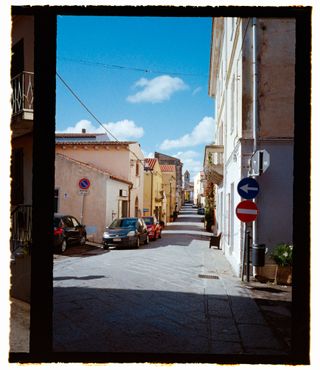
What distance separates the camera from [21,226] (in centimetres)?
747

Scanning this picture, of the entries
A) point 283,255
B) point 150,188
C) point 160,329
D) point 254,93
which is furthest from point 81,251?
point 150,188

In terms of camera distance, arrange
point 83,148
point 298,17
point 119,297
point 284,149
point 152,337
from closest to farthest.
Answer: point 298,17 → point 152,337 → point 119,297 → point 284,149 → point 83,148

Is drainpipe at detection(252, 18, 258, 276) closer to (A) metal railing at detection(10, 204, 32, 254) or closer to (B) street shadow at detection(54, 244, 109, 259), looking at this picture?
(A) metal railing at detection(10, 204, 32, 254)

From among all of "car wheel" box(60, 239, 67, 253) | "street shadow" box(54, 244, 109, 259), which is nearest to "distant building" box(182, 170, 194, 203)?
"street shadow" box(54, 244, 109, 259)

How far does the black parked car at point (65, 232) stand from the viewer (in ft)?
48.2

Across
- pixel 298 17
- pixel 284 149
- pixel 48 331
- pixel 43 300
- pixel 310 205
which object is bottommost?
pixel 48 331

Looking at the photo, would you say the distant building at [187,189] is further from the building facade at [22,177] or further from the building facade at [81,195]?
the building facade at [22,177]

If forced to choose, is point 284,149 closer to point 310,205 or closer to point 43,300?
point 310,205

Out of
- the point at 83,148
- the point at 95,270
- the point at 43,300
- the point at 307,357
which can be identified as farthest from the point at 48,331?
the point at 83,148

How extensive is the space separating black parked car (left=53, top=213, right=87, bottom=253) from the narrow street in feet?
9.63

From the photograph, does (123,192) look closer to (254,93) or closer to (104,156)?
(104,156)

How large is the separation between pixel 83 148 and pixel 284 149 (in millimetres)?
17844

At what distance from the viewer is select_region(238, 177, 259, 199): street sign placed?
9.08 meters

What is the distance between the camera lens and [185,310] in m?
6.88
